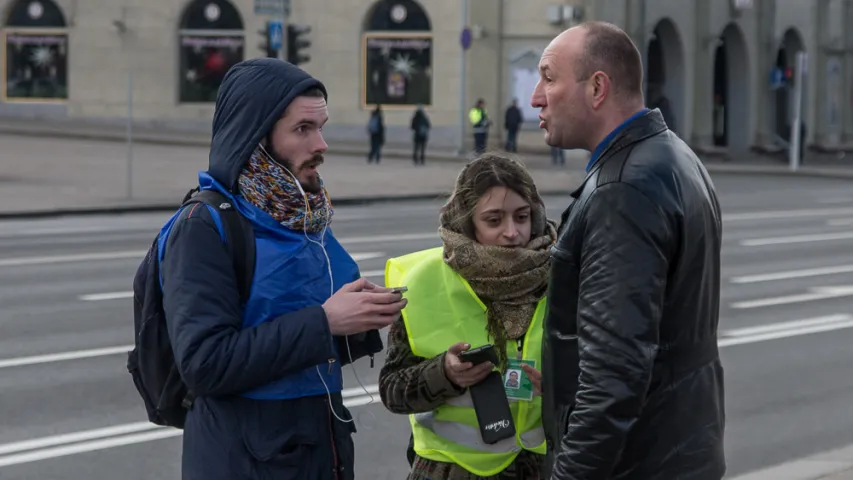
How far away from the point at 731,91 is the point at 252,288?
4832cm

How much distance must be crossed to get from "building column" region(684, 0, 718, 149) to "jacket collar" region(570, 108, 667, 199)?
4408cm

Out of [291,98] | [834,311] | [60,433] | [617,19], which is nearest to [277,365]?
[291,98]

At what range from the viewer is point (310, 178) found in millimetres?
3754

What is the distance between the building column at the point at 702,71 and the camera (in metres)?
46.8

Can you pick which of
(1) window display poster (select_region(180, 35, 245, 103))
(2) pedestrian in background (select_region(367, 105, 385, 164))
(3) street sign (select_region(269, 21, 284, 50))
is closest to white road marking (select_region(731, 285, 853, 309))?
(3) street sign (select_region(269, 21, 284, 50))

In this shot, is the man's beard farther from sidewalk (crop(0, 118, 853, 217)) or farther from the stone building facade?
the stone building facade

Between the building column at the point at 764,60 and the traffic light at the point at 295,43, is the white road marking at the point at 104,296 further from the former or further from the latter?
the building column at the point at 764,60

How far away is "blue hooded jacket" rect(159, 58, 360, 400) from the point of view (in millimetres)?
3518

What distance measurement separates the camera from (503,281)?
4090 mm

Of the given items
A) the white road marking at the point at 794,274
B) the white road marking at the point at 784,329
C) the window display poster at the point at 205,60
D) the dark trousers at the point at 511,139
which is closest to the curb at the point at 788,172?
the dark trousers at the point at 511,139

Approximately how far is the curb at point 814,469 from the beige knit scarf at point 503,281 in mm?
3248

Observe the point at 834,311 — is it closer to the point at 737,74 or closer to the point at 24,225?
the point at 24,225

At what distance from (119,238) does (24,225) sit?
2.65 m

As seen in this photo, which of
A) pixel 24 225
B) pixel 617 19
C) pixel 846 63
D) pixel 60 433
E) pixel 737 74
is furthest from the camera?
pixel 846 63
